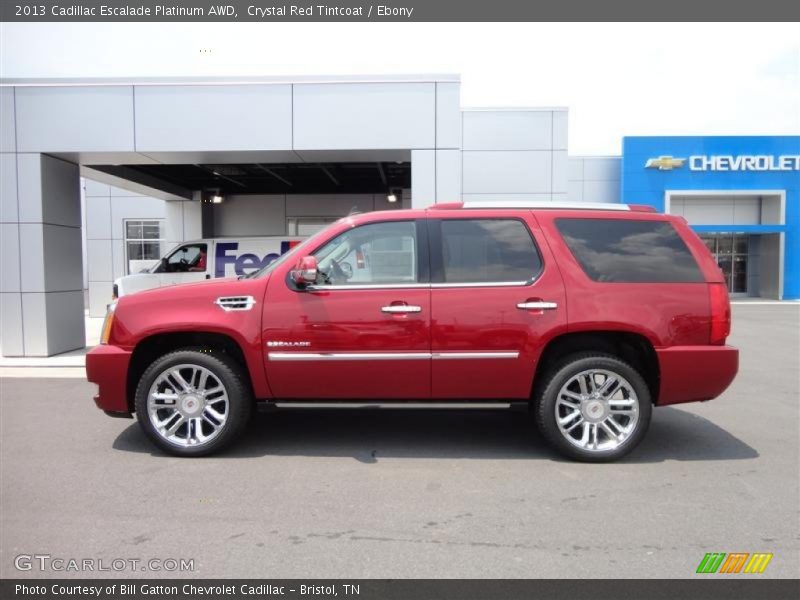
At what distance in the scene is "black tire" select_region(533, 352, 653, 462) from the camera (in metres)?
4.56

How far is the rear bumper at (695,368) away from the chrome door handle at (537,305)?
0.90 m

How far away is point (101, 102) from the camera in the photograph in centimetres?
948

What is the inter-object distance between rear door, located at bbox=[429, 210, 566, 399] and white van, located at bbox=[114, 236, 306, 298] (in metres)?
7.44

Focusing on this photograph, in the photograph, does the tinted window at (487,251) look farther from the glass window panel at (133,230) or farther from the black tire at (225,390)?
the glass window panel at (133,230)

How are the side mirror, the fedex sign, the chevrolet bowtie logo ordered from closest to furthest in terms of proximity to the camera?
the side mirror → the fedex sign → the chevrolet bowtie logo

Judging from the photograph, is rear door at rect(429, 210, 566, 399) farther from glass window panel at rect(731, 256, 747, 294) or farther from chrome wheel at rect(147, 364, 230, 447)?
glass window panel at rect(731, 256, 747, 294)

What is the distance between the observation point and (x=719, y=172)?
2506 cm

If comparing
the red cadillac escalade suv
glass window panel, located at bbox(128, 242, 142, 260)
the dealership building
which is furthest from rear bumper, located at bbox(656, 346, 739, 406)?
glass window panel, located at bbox(128, 242, 142, 260)

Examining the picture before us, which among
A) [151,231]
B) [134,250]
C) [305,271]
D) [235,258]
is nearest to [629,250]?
[305,271]

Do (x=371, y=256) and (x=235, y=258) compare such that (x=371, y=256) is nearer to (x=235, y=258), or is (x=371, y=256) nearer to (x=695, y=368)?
(x=695, y=368)

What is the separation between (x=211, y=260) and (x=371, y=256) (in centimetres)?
830

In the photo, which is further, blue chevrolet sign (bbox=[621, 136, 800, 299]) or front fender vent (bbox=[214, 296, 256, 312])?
blue chevrolet sign (bbox=[621, 136, 800, 299])

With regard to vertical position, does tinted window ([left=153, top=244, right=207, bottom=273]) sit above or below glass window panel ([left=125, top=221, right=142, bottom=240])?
below

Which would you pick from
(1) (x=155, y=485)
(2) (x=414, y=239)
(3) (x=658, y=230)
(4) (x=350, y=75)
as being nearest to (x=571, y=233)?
(3) (x=658, y=230)
